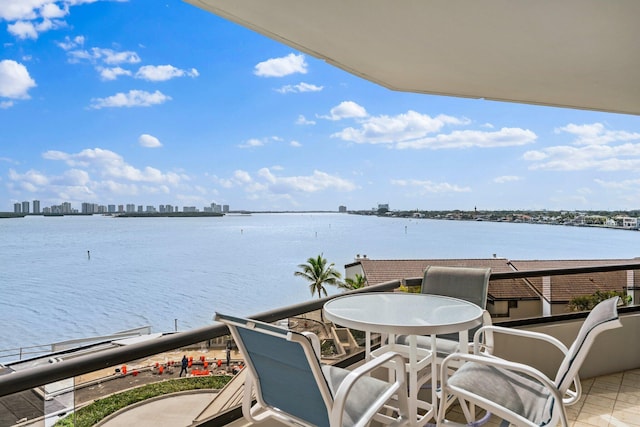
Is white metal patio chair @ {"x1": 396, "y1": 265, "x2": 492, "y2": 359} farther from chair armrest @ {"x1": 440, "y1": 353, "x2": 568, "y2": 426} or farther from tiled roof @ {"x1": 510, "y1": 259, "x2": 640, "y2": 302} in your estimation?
tiled roof @ {"x1": 510, "y1": 259, "x2": 640, "y2": 302}

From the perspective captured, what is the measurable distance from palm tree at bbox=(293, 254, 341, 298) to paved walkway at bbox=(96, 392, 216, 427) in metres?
30.7

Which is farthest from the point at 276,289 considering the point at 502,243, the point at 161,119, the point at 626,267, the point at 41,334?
the point at 626,267

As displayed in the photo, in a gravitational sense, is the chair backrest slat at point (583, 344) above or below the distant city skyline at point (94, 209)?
below

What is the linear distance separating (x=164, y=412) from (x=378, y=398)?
1.00 m

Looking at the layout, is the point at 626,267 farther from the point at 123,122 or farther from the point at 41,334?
the point at 123,122

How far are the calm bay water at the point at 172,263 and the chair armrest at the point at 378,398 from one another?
56.7ft

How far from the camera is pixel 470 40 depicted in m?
2.73

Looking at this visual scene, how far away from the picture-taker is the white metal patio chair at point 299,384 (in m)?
1.54

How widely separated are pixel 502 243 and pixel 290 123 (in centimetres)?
2854

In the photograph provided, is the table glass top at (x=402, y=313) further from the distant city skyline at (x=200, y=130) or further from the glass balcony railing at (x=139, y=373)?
the distant city skyline at (x=200, y=130)

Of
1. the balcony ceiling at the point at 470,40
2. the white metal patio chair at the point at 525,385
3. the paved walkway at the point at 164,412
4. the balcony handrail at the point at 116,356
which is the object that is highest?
the balcony ceiling at the point at 470,40

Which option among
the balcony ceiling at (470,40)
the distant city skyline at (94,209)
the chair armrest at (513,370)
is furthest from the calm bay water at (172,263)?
the chair armrest at (513,370)

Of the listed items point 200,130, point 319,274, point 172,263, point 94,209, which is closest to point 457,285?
point 319,274

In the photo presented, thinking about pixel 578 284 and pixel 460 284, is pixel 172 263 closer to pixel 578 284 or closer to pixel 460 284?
pixel 578 284
